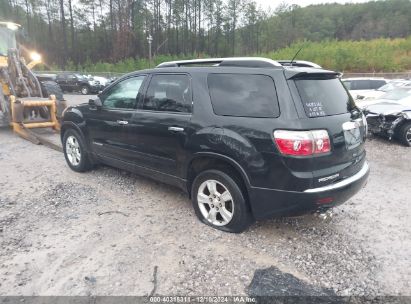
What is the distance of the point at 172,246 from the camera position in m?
3.46

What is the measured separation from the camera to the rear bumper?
313 cm

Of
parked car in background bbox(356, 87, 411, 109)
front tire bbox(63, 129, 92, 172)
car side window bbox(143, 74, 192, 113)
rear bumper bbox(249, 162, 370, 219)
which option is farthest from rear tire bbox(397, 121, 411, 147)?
front tire bbox(63, 129, 92, 172)

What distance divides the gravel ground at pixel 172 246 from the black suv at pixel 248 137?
424mm

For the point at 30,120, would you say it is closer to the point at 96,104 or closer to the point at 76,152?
the point at 76,152

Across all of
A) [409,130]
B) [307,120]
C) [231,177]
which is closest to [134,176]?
[231,177]

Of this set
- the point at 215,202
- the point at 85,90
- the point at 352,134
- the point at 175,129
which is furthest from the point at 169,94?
the point at 85,90

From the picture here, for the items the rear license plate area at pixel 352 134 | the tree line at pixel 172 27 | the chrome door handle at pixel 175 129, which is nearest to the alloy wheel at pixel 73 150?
the chrome door handle at pixel 175 129

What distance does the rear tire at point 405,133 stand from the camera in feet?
26.2

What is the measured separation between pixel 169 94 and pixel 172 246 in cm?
183

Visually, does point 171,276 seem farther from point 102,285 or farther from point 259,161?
point 259,161

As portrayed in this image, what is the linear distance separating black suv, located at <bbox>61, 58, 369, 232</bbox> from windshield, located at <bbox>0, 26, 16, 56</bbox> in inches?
306

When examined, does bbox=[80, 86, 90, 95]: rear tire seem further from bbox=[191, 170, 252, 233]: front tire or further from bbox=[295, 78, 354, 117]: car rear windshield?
bbox=[295, 78, 354, 117]: car rear windshield

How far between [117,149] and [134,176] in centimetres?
81

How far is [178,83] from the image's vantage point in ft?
13.2
